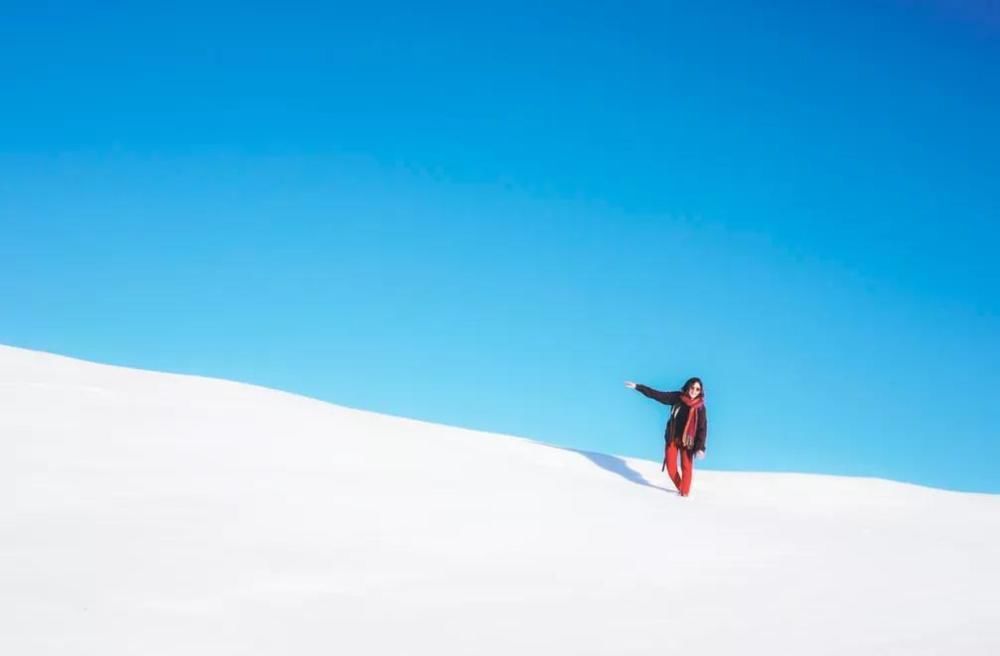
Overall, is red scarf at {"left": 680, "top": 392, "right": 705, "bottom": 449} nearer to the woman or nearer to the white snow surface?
the woman

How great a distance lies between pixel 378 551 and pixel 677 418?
18.3 feet

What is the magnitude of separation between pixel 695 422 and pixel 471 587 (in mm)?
5608

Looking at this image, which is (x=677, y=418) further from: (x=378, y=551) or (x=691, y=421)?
(x=378, y=551)

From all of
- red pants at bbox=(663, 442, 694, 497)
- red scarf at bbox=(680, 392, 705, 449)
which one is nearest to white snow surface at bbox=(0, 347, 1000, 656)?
red pants at bbox=(663, 442, 694, 497)

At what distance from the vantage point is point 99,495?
599cm

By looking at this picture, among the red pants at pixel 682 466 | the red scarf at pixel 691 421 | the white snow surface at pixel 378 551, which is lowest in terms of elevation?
the white snow surface at pixel 378 551

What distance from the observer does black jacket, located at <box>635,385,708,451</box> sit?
10469 millimetres

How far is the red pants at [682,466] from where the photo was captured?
1038 centimetres

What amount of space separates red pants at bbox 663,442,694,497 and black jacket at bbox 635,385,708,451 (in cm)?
11

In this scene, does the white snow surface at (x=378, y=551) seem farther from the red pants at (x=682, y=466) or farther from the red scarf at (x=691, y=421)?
the red scarf at (x=691, y=421)

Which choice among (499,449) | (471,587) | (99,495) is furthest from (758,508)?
(99,495)

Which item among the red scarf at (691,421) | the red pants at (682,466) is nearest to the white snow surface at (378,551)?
the red pants at (682,466)

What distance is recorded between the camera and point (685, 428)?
10430 mm

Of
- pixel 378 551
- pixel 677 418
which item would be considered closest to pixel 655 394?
pixel 677 418
